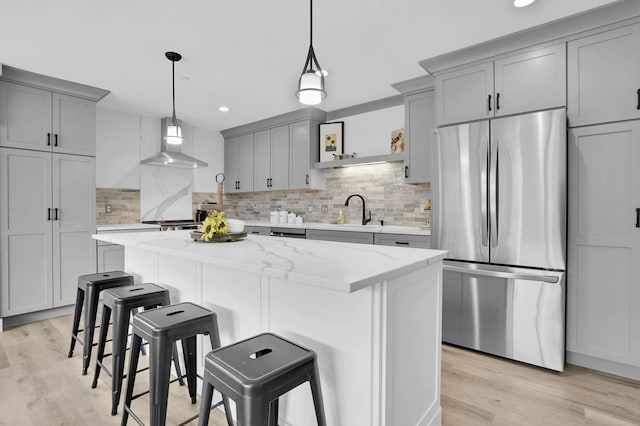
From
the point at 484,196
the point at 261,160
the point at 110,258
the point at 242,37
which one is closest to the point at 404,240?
the point at 484,196

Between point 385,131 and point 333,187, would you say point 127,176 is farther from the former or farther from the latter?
point 385,131

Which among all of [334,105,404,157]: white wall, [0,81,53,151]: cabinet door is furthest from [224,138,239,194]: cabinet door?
[0,81,53,151]: cabinet door

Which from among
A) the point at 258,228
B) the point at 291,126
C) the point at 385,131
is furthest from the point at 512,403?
the point at 291,126

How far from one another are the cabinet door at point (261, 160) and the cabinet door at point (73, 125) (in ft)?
7.26

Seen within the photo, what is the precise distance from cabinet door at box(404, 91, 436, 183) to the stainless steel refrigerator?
556 mm

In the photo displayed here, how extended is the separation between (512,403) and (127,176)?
4.96 meters

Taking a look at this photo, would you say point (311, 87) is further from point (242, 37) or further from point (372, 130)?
point (372, 130)

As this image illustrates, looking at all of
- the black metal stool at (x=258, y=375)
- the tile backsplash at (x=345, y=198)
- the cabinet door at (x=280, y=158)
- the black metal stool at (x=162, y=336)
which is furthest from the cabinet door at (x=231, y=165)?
the black metal stool at (x=258, y=375)

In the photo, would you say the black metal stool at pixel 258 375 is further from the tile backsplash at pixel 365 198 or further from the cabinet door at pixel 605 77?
the tile backsplash at pixel 365 198

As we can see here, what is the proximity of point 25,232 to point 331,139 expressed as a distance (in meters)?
3.63

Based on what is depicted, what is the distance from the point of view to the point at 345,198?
15.3 feet

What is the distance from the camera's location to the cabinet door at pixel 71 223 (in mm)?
3566

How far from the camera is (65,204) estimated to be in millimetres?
3627

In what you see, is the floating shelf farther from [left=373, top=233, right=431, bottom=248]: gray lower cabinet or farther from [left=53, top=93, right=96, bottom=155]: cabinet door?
[left=53, top=93, right=96, bottom=155]: cabinet door
